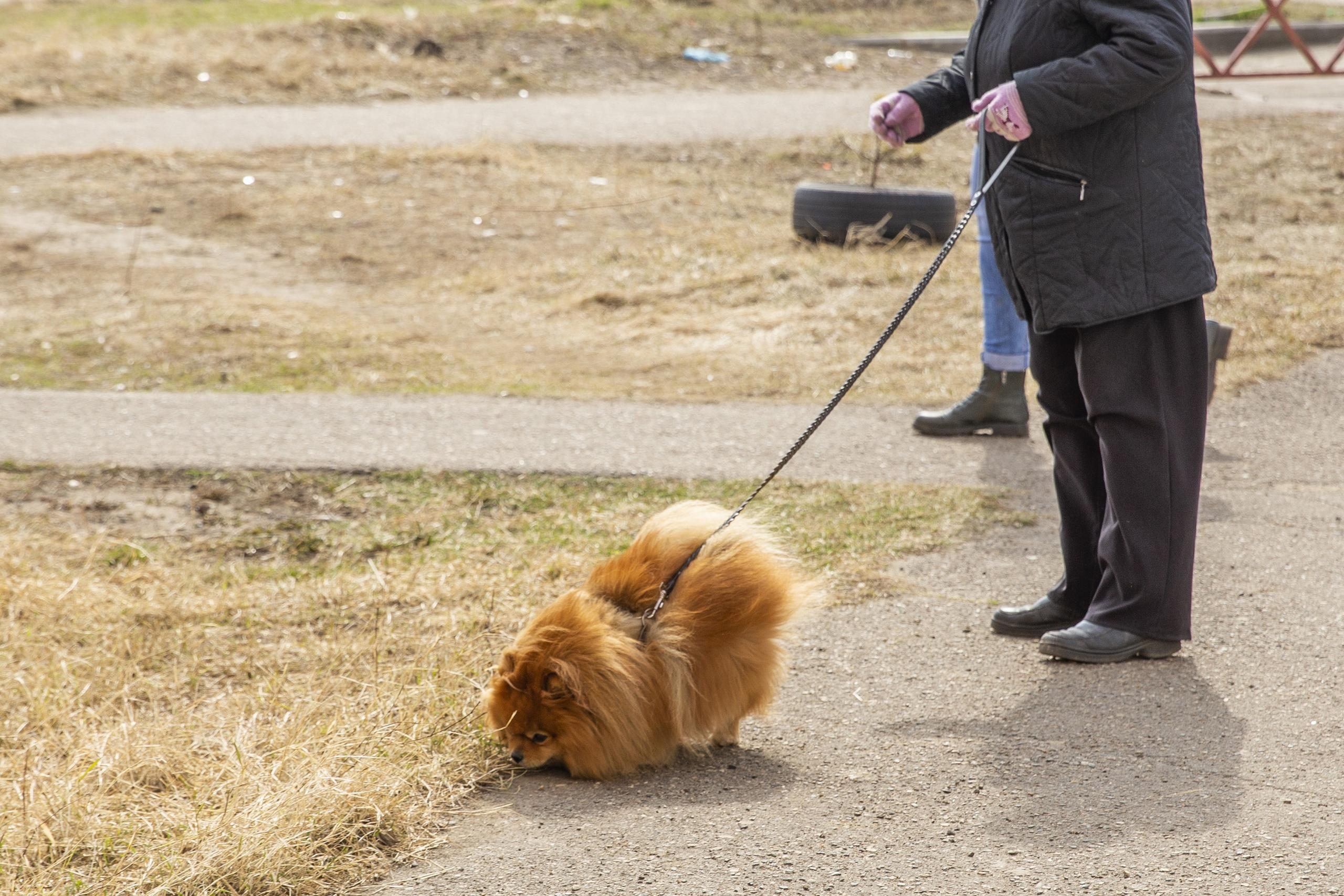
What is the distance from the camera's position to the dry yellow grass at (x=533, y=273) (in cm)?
711

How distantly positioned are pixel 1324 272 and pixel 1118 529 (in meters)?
5.48

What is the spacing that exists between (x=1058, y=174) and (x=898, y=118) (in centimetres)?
72

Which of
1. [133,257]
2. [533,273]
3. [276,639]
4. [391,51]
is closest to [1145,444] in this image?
[276,639]

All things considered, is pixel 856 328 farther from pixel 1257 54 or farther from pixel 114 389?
pixel 1257 54

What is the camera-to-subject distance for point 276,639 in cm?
418

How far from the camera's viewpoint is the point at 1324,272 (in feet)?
26.8

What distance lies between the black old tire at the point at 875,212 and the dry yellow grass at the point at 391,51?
6302 mm

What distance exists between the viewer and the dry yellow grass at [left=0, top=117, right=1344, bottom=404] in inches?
280

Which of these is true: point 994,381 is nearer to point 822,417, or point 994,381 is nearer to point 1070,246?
point 1070,246

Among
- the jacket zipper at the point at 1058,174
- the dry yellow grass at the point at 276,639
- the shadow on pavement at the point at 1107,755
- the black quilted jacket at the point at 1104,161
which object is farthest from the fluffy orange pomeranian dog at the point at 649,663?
the jacket zipper at the point at 1058,174

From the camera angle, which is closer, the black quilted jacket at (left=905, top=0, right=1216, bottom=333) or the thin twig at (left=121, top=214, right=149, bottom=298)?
the black quilted jacket at (left=905, top=0, right=1216, bottom=333)

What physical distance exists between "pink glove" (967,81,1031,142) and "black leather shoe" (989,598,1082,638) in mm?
1364

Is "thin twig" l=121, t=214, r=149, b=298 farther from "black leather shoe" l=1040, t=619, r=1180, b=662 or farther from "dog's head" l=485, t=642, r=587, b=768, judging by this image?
"black leather shoe" l=1040, t=619, r=1180, b=662

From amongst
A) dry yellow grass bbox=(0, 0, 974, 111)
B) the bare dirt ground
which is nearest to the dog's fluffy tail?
the bare dirt ground
